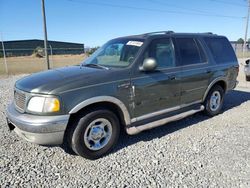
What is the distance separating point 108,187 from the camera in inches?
116

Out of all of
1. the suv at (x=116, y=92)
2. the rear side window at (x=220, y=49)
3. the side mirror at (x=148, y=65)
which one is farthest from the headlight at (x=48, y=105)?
the rear side window at (x=220, y=49)

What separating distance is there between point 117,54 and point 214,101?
2736mm

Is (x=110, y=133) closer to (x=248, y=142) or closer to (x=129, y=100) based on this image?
(x=129, y=100)

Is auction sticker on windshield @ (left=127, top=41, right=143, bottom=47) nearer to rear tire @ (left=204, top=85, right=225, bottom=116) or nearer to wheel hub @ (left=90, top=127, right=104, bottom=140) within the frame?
wheel hub @ (left=90, top=127, right=104, bottom=140)

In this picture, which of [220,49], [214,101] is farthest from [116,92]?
[220,49]

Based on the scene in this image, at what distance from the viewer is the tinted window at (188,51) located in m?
4.70

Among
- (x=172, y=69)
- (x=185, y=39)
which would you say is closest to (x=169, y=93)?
(x=172, y=69)

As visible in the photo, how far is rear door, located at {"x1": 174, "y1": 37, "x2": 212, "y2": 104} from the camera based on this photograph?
4.68 metres

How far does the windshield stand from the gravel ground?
55.0 inches

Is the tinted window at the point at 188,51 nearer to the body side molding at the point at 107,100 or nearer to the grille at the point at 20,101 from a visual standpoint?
the body side molding at the point at 107,100

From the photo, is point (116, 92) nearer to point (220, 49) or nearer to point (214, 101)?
point (214, 101)

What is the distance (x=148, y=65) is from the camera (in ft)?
12.7

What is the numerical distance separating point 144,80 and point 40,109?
1.69 metres

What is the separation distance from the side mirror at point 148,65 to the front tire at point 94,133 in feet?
2.99
